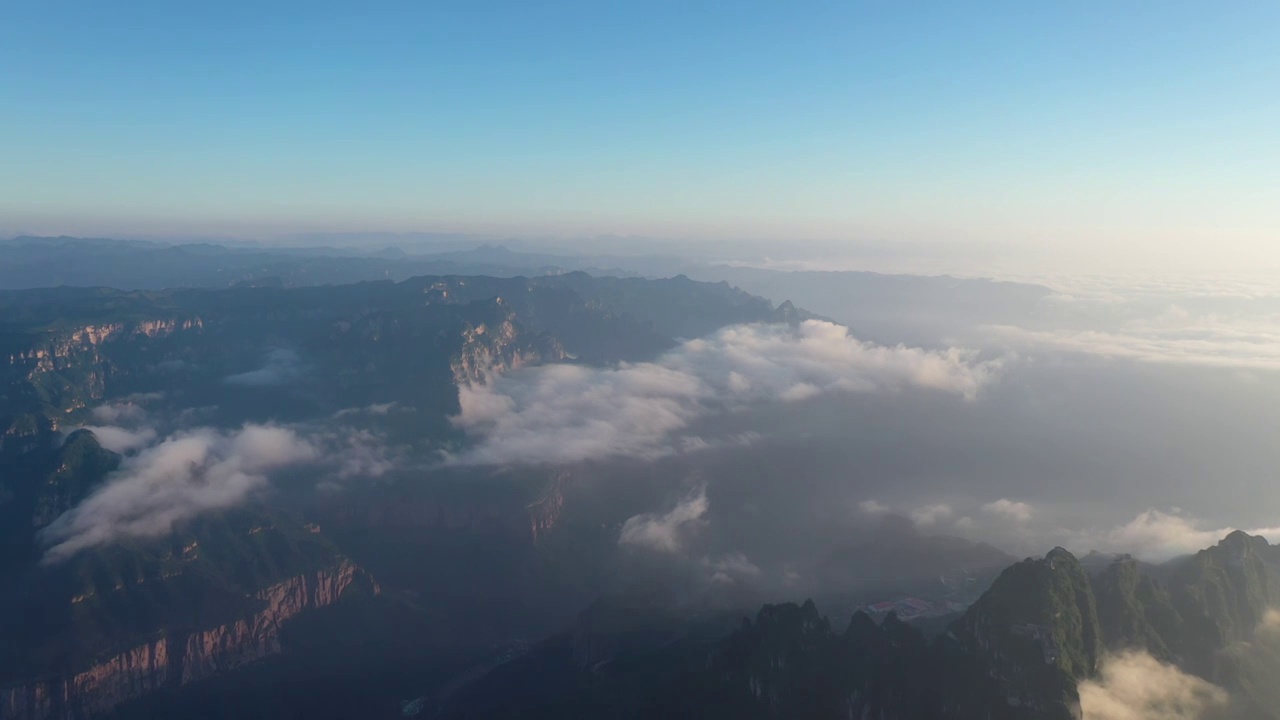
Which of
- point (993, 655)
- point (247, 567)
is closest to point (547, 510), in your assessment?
point (247, 567)

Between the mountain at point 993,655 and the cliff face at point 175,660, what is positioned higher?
the mountain at point 993,655

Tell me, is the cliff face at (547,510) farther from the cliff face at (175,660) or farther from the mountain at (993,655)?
the mountain at (993,655)

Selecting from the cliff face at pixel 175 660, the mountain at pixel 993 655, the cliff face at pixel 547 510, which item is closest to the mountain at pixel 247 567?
the cliff face at pixel 175 660

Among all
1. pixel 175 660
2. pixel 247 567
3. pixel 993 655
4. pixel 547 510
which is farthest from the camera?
pixel 547 510

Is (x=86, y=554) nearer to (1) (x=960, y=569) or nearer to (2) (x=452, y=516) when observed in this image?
(2) (x=452, y=516)

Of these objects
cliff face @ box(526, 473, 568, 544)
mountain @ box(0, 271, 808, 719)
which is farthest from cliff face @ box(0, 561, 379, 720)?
cliff face @ box(526, 473, 568, 544)

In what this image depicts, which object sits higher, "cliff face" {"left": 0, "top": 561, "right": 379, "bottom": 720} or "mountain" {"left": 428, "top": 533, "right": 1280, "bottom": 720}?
"mountain" {"left": 428, "top": 533, "right": 1280, "bottom": 720}

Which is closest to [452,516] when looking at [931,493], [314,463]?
[314,463]

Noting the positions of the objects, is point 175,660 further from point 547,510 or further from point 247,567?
point 547,510

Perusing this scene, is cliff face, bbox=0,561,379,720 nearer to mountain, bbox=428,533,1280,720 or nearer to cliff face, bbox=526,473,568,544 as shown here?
cliff face, bbox=526,473,568,544

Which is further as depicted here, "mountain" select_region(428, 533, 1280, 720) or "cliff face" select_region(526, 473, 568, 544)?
"cliff face" select_region(526, 473, 568, 544)
